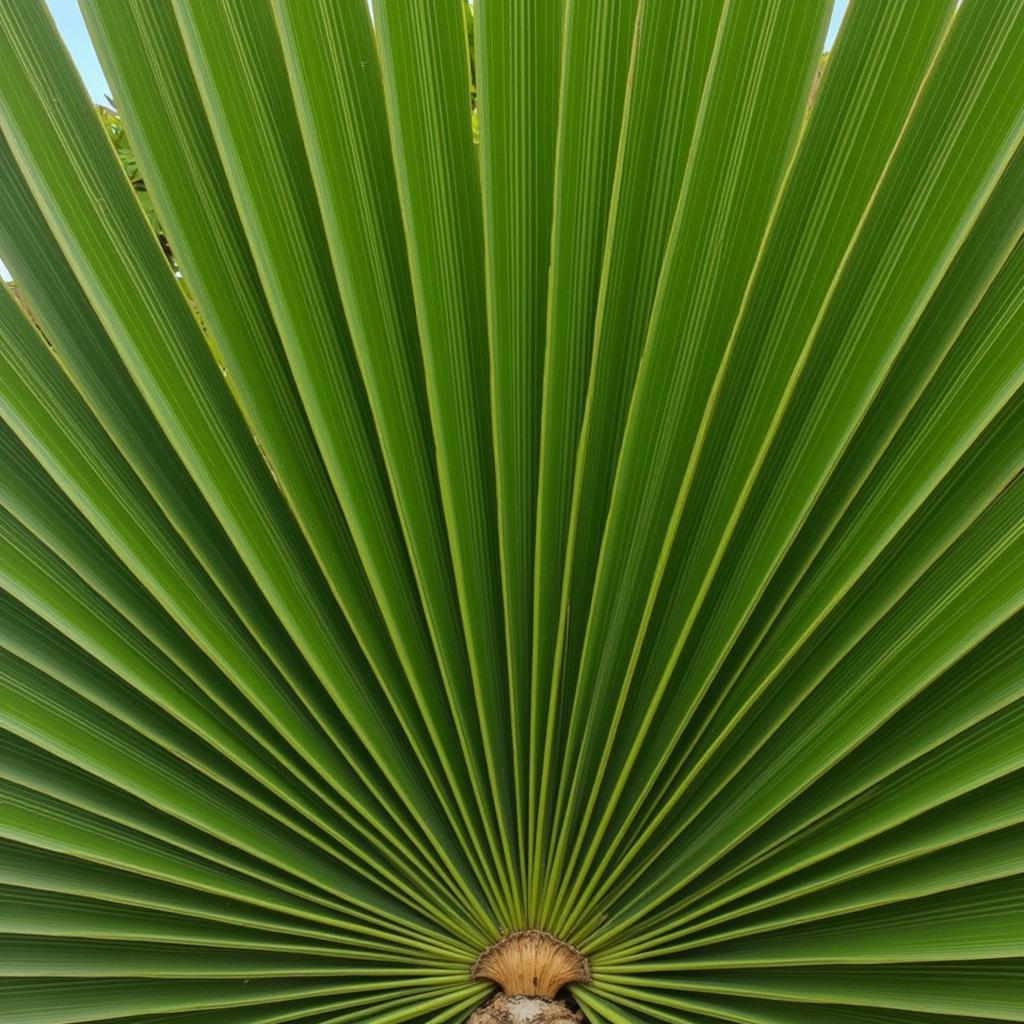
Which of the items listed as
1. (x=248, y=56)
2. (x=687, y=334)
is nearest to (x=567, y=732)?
(x=687, y=334)

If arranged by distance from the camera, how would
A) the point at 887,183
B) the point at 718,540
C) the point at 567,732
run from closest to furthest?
1. the point at 887,183
2. the point at 718,540
3. the point at 567,732

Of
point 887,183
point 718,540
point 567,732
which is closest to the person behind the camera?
point 887,183

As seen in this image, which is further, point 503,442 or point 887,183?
point 503,442

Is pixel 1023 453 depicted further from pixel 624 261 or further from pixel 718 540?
pixel 624 261

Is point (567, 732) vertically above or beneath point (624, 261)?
beneath

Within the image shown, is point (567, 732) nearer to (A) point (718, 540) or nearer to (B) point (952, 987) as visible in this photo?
(A) point (718, 540)

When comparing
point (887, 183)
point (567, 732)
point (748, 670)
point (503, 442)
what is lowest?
point (567, 732)

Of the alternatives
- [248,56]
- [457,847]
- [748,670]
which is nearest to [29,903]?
[457,847]
